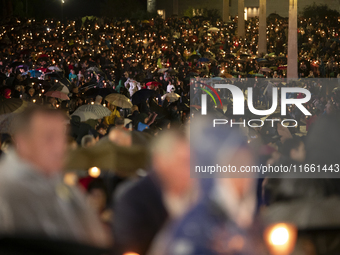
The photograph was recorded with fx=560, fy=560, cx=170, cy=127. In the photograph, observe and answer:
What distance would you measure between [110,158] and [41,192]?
5.61 feet

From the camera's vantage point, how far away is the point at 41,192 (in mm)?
2539

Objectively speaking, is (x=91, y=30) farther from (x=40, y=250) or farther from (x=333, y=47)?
(x=40, y=250)

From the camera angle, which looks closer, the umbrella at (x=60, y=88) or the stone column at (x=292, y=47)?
the umbrella at (x=60, y=88)

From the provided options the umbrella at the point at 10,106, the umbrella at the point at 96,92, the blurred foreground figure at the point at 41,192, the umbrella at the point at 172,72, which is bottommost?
the umbrella at the point at 172,72

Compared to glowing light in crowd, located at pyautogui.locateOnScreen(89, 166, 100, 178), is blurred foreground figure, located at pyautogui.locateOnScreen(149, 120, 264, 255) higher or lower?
higher

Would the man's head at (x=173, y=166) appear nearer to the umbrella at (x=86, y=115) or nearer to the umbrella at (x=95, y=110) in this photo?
the umbrella at (x=86, y=115)

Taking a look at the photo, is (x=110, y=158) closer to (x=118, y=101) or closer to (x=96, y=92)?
(x=118, y=101)

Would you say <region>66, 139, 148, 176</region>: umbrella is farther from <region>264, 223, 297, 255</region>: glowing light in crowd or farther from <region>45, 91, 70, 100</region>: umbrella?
<region>45, 91, 70, 100</region>: umbrella

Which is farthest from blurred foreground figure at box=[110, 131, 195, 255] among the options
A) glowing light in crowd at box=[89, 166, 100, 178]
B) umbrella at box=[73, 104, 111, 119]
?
umbrella at box=[73, 104, 111, 119]

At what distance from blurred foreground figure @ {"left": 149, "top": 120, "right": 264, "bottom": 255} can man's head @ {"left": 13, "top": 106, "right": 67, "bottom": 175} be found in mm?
628

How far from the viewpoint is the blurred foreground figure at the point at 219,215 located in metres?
2.67

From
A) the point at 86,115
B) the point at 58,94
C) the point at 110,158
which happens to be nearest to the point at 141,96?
the point at 58,94

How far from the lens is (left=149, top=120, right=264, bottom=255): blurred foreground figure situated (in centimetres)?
267

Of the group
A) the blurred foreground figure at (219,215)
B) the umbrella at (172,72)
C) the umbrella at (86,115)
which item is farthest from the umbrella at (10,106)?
the umbrella at (172,72)
